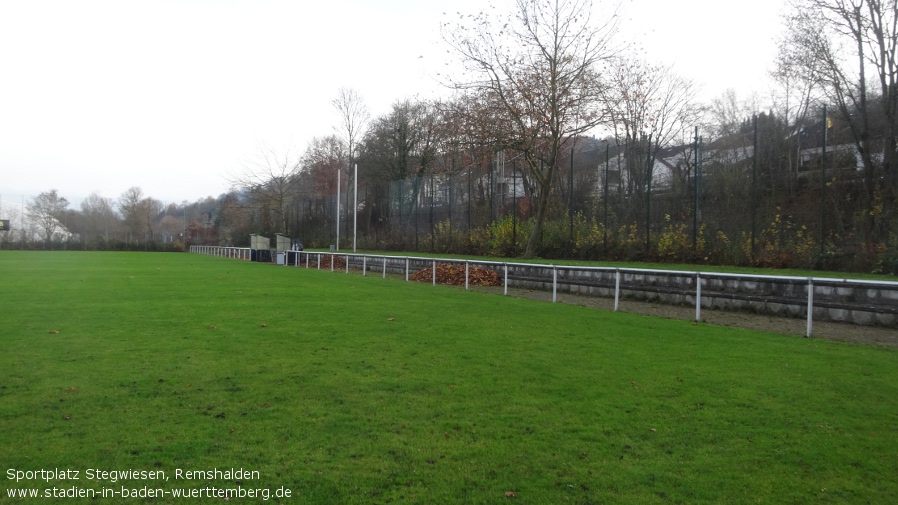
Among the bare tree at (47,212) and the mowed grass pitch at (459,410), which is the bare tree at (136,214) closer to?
the bare tree at (47,212)

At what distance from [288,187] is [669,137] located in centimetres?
3749

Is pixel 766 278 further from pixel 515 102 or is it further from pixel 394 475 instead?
pixel 515 102

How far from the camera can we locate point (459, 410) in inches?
182

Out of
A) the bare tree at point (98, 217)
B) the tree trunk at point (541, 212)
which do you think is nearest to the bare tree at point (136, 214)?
the bare tree at point (98, 217)

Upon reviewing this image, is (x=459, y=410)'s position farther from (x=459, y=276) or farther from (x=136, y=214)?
(x=136, y=214)

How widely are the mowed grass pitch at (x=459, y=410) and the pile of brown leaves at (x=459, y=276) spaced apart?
29.2ft

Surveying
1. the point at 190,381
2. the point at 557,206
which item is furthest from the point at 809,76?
the point at 190,381

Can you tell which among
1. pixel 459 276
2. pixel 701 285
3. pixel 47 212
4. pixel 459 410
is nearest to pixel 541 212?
pixel 459 276

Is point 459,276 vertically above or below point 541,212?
below

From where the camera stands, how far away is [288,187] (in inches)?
2322

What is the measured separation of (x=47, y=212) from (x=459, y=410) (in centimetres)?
8428

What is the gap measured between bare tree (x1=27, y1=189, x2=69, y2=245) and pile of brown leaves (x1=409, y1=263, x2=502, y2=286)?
219ft

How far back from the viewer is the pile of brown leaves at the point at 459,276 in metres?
17.6

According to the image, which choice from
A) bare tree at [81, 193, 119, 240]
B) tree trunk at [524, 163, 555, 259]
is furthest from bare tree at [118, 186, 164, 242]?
tree trunk at [524, 163, 555, 259]
